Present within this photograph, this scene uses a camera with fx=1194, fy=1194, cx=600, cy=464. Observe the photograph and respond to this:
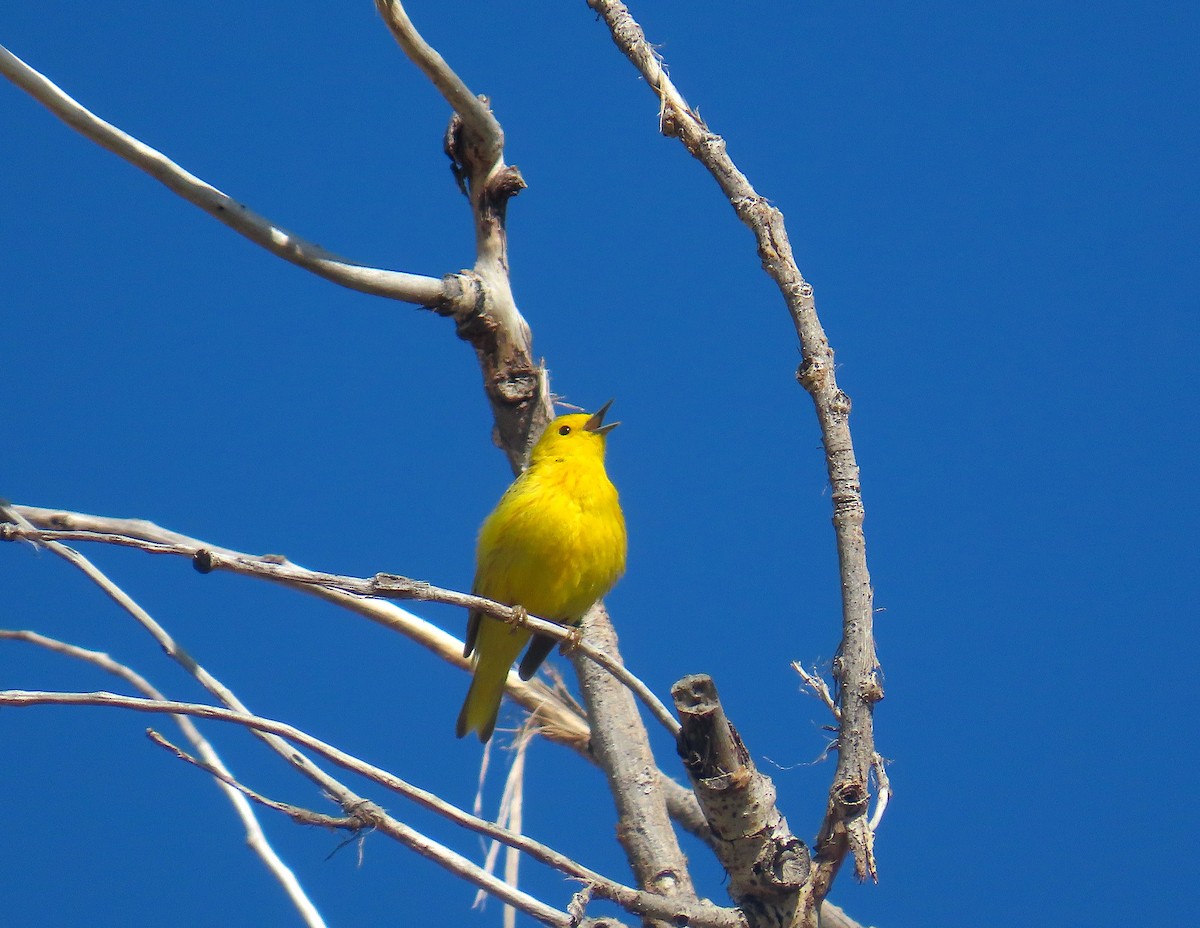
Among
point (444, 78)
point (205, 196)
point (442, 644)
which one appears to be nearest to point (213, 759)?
point (442, 644)

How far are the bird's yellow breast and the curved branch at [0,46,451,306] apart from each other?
45.3 inches

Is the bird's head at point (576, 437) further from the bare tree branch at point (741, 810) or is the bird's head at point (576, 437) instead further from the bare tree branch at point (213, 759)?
the bare tree branch at point (741, 810)

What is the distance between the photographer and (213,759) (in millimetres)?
2859

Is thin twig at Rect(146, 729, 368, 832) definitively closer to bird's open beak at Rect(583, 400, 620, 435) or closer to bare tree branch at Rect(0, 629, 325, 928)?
bare tree branch at Rect(0, 629, 325, 928)

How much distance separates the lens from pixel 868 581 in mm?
2125

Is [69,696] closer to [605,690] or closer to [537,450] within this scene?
[605,690]

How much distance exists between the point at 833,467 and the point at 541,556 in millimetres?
1925

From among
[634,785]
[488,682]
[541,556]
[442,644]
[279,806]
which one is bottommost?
[279,806]

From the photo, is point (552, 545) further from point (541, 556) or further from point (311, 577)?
point (311, 577)

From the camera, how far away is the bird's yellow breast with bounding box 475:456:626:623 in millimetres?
4004

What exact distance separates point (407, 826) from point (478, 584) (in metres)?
2.13

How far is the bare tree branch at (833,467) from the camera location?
6.68 ft

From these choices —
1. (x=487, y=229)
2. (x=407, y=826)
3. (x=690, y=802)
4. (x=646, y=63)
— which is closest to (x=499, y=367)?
(x=487, y=229)

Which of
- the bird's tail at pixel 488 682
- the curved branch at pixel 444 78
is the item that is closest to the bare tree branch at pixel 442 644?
the bird's tail at pixel 488 682
